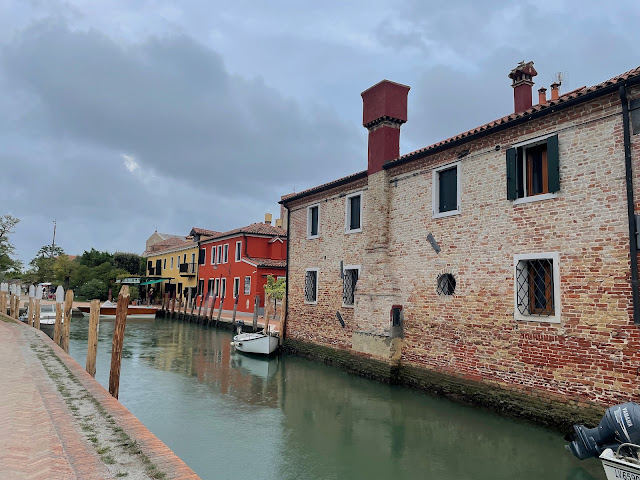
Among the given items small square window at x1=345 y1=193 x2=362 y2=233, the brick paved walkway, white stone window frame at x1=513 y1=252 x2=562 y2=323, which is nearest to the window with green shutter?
white stone window frame at x1=513 y1=252 x2=562 y2=323

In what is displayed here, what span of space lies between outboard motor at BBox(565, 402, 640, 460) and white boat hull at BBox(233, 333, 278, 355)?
11145 mm

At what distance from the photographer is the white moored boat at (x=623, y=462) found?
4961 mm

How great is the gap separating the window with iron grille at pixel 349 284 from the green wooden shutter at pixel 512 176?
5.62 metres

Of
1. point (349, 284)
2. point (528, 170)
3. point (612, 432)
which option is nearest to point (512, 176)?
point (528, 170)

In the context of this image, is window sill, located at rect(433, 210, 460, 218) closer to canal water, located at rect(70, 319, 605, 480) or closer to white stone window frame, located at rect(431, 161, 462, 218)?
white stone window frame, located at rect(431, 161, 462, 218)

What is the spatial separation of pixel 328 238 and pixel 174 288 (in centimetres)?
2589

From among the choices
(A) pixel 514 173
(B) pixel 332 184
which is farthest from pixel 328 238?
(A) pixel 514 173

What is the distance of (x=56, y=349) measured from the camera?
1215 cm

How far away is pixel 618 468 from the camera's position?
511 cm

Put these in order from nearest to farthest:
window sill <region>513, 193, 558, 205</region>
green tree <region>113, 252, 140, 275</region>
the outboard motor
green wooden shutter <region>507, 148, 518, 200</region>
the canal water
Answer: the outboard motor → the canal water → window sill <region>513, 193, 558, 205</region> → green wooden shutter <region>507, 148, 518, 200</region> → green tree <region>113, 252, 140, 275</region>

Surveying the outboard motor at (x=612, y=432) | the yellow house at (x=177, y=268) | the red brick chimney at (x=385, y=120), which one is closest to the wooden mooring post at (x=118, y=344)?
the red brick chimney at (x=385, y=120)

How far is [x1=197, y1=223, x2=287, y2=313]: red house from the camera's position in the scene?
86.5 ft

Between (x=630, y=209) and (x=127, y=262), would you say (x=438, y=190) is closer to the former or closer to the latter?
(x=630, y=209)

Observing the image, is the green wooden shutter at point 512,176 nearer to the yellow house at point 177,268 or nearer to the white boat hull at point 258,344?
the white boat hull at point 258,344
